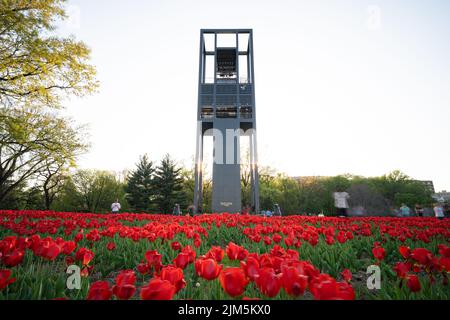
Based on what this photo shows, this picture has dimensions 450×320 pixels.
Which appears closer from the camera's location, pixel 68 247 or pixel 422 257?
pixel 422 257

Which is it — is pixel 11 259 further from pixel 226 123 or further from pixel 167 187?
pixel 167 187

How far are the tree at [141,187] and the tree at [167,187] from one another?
3.37 feet

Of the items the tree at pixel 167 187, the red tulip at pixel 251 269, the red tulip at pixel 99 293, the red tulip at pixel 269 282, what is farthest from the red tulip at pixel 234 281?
the tree at pixel 167 187

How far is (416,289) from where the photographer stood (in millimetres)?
1592

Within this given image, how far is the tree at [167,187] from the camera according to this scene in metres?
33.8

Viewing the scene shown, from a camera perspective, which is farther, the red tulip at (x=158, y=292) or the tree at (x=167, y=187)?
the tree at (x=167, y=187)

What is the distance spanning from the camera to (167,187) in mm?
34312

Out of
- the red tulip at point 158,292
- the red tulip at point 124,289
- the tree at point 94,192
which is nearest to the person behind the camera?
the red tulip at point 158,292

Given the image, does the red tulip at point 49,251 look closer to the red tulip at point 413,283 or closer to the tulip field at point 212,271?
the tulip field at point 212,271

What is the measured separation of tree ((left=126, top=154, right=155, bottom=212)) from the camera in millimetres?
33844

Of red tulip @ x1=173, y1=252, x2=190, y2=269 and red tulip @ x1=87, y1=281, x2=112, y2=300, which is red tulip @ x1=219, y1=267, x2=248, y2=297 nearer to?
red tulip @ x1=87, y1=281, x2=112, y2=300

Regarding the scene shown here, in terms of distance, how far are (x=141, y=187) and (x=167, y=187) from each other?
359cm

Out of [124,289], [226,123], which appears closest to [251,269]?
[124,289]

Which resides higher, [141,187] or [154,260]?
[141,187]
